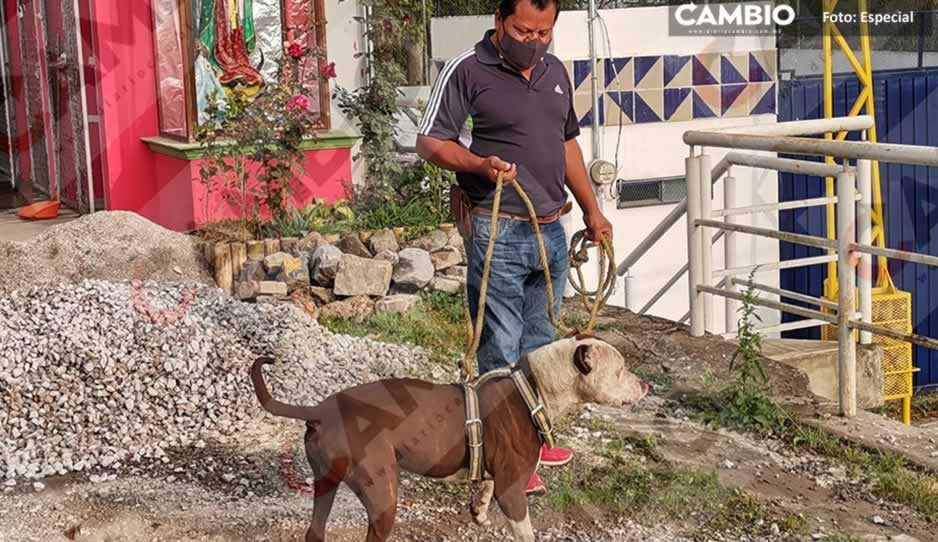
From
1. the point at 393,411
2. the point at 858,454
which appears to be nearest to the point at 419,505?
the point at 393,411

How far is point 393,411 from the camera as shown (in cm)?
404

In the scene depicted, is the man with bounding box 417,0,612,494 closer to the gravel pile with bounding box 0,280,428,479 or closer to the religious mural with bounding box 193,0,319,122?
the gravel pile with bounding box 0,280,428,479

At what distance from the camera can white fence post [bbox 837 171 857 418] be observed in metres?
6.07

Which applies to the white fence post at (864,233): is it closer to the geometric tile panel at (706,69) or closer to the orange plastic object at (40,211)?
the geometric tile panel at (706,69)

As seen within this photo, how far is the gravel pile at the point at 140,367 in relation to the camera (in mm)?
5820

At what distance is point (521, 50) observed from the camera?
4.65 m

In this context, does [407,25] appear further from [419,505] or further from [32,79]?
[419,505]

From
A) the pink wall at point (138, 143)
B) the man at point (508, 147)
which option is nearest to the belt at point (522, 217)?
the man at point (508, 147)

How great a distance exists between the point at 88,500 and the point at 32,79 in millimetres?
8124

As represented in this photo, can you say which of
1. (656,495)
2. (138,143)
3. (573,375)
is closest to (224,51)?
(138,143)

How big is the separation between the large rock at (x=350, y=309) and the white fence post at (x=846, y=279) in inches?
118

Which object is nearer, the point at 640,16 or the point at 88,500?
the point at 88,500

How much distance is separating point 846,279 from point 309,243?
3725mm

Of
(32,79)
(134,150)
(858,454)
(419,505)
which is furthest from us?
(32,79)
